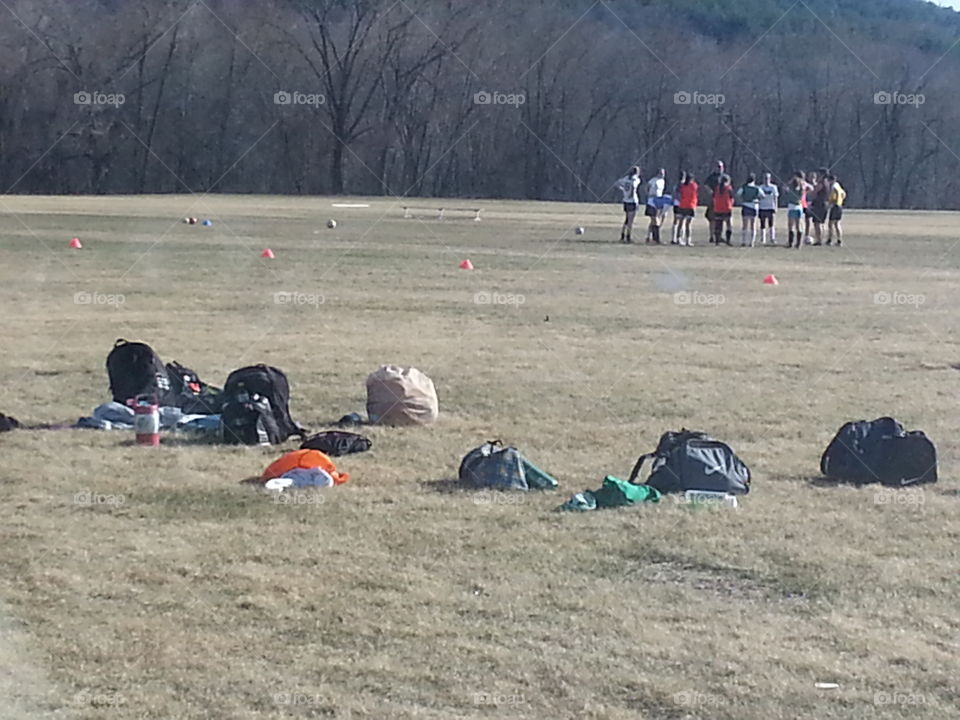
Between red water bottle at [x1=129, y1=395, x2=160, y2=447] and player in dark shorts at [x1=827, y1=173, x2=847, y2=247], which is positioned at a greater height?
player in dark shorts at [x1=827, y1=173, x2=847, y2=247]

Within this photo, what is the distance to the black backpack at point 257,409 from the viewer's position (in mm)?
10750

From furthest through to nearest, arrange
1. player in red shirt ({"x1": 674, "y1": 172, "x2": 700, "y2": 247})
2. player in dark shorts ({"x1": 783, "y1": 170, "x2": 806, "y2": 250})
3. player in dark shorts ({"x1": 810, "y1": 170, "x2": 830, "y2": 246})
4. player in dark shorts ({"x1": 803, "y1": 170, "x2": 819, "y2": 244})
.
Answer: player in dark shorts ({"x1": 803, "y1": 170, "x2": 819, "y2": 244}), player in dark shorts ({"x1": 810, "y1": 170, "x2": 830, "y2": 246}), player in dark shorts ({"x1": 783, "y1": 170, "x2": 806, "y2": 250}), player in red shirt ({"x1": 674, "y1": 172, "x2": 700, "y2": 247})

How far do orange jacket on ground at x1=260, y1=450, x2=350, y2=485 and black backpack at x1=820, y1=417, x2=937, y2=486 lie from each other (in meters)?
3.30

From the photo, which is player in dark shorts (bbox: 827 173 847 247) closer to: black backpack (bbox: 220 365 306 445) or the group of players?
the group of players

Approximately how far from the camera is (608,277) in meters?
26.0

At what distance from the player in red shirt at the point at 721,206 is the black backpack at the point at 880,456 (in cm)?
2497

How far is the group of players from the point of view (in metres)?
35.0

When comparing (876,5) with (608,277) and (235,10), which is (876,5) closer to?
(235,10)

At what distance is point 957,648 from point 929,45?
10117cm

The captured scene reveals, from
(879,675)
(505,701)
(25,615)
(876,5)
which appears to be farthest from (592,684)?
(876,5)

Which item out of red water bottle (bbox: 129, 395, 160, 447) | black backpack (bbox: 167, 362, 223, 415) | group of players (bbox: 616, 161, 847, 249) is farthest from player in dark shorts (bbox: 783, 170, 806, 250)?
red water bottle (bbox: 129, 395, 160, 447)

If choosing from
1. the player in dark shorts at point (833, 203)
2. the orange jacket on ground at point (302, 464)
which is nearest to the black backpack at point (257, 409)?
the orange jacket on ground at point (302, 464)

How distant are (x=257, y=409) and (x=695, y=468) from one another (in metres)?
3.39

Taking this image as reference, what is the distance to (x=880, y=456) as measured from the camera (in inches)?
383
